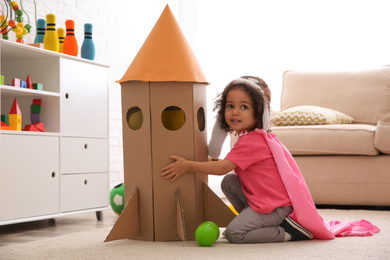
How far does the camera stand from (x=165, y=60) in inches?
77.5

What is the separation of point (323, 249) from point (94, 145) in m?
1.58

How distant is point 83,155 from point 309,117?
5.12 feet

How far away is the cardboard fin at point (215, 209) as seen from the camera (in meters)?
2.03

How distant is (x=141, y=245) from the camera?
1.86 m

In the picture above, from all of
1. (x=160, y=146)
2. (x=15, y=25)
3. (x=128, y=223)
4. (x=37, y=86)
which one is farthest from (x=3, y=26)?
(x=128, y=223)

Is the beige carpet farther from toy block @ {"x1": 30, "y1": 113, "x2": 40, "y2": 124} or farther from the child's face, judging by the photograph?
toy block @ {"x1": 30, "y1": 113, "x2": 40, "y2": 124}

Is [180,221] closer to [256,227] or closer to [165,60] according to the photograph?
[256,227]

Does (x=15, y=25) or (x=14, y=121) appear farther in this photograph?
(x=15, y=25)

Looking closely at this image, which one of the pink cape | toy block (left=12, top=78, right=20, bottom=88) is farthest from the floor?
the pink cape

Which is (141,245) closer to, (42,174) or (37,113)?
(42,174)

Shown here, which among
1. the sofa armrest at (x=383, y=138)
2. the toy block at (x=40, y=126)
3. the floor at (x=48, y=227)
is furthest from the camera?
the sofa armrest at (x=383, y=138)

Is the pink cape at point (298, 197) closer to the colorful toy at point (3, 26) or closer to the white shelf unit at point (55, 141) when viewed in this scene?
the white shelf unit at point (55, 141)

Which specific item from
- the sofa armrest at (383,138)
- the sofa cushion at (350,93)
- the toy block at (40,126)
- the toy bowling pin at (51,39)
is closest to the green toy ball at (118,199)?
the toy block at (40,126)

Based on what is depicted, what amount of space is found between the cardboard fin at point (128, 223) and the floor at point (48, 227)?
0.54 m
